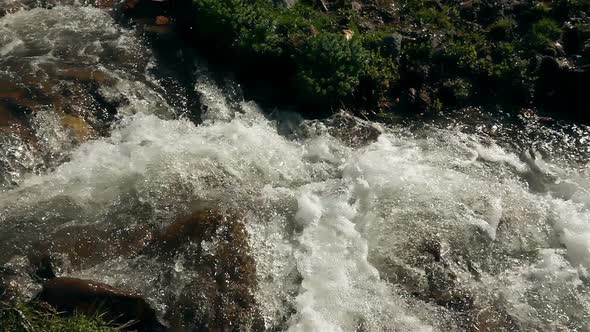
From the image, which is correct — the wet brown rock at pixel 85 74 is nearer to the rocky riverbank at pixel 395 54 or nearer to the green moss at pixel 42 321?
the rocky riverbank at pixel 395 54

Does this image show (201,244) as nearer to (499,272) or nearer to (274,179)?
(274,179)

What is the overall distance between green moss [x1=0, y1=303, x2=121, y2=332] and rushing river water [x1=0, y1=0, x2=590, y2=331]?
1.71 ft

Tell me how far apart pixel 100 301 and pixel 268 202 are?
9.93 feet

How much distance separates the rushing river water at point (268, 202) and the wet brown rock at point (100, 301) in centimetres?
22

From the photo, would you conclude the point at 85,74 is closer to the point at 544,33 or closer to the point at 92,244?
the point at 92,244

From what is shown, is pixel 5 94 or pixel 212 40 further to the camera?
pixel 212 40

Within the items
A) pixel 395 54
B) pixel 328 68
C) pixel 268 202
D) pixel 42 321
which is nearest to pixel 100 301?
pixel 42 321

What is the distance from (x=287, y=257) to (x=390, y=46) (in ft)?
17.4

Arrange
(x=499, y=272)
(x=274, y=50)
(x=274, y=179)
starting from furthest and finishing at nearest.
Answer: (x=274, y=50), (x=274, y=179), (x=499, y=272)

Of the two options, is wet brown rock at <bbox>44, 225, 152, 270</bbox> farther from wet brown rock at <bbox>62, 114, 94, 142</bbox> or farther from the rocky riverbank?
the rocky riverbank

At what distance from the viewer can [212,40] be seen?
1216 cm

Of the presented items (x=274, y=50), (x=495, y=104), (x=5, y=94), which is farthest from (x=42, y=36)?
(x=495, y=104)

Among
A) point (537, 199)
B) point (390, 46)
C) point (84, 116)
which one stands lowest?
point (84, 116)

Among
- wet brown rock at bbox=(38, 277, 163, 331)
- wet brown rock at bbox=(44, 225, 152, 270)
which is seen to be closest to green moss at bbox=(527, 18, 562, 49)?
wet brown rock at bbox=(44, 225, 152, 270)
